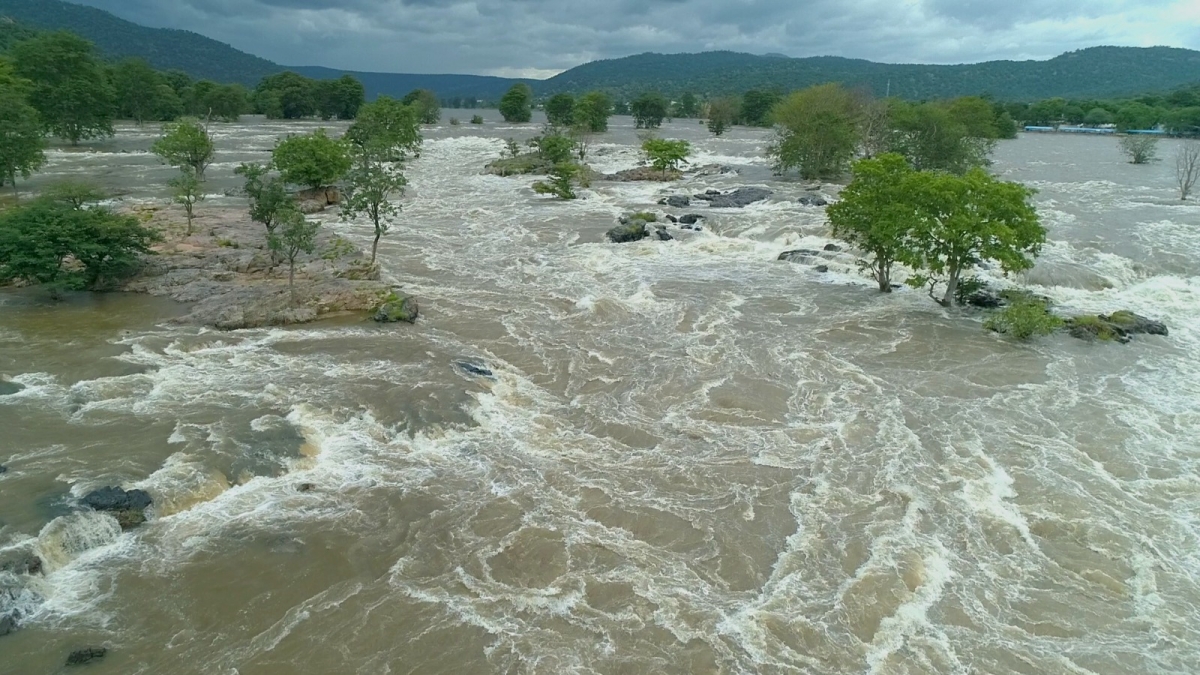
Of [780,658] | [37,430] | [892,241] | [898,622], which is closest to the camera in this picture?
[780,658]

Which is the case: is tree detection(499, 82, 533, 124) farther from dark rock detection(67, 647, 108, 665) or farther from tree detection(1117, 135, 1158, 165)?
dark rock detection(67, 647, 108, 665)

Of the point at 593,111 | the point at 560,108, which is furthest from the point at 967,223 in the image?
the point at 560,108

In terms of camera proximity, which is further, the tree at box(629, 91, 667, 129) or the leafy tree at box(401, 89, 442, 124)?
the leafy tree at box(401, 89, 442, 124)

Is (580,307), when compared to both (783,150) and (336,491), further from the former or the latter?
(783,150)

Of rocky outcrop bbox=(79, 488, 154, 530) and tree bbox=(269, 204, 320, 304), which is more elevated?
tree bbox=(269, 204, 320, 304)

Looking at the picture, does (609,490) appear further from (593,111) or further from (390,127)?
(593,111)

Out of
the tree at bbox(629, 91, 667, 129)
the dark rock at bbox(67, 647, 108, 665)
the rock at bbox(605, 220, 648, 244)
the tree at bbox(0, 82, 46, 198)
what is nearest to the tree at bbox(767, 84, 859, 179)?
the rock at bbox(605, 220, 648, 244)

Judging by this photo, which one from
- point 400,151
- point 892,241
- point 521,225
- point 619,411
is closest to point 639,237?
point 521,225
